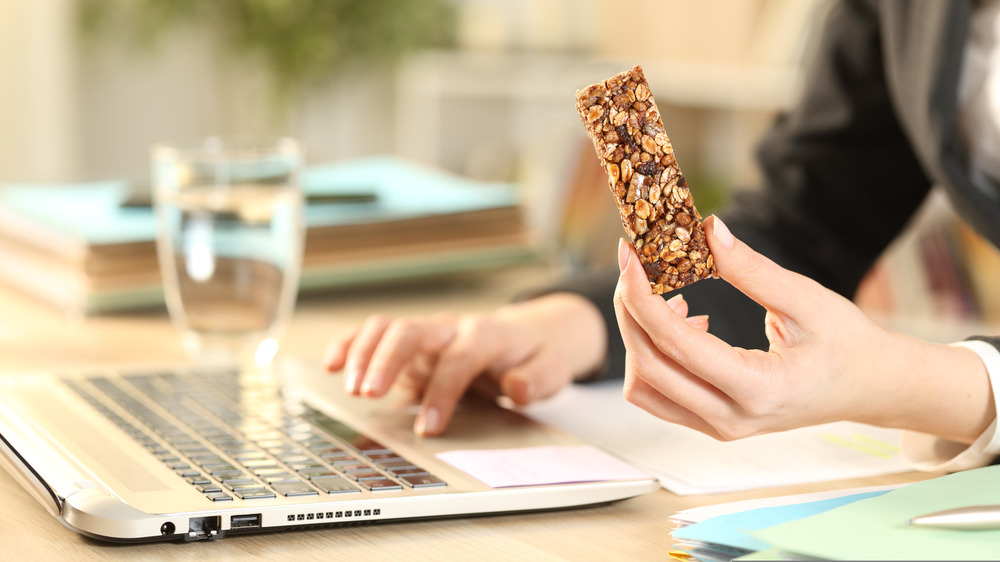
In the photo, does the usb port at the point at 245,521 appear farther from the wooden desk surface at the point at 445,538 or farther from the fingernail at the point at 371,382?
the fingernail at the point at 371,382

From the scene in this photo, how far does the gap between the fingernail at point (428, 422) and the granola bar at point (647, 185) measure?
22 cm

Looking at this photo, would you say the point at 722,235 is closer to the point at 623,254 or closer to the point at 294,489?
the point at 623,254

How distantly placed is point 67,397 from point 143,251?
14.1 inches

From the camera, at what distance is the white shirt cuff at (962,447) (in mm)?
619

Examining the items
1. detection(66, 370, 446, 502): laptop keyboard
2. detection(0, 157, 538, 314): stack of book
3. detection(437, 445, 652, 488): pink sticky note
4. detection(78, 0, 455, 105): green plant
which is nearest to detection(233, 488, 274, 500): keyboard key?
detection(66, 370, 446, 502): laptop keyboard

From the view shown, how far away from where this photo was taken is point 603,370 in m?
0.86

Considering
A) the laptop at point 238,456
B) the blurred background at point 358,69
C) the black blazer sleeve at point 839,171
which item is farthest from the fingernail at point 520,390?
the blurred background at point 358,69

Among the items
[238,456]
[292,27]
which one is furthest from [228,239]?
[292,27]

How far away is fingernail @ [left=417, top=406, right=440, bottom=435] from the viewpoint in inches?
27.0

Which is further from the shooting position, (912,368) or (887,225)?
(887,225)

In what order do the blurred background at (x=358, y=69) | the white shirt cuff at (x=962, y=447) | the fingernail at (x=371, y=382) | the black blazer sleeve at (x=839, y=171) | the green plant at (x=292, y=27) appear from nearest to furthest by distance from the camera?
1. the white shirt cuff at (x=962, y=447)
2. the fingernail at (x=371, y=382)
3. the black blazer sleeve at (x=839, y=171)
4. the blurred background at (x=358, y=69)
5. the green plant at (x=292, y=27)

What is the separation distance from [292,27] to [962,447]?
9.80ft

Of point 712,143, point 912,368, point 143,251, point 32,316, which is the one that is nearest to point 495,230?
point 143,251

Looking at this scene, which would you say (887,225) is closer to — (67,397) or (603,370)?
(603,370)
